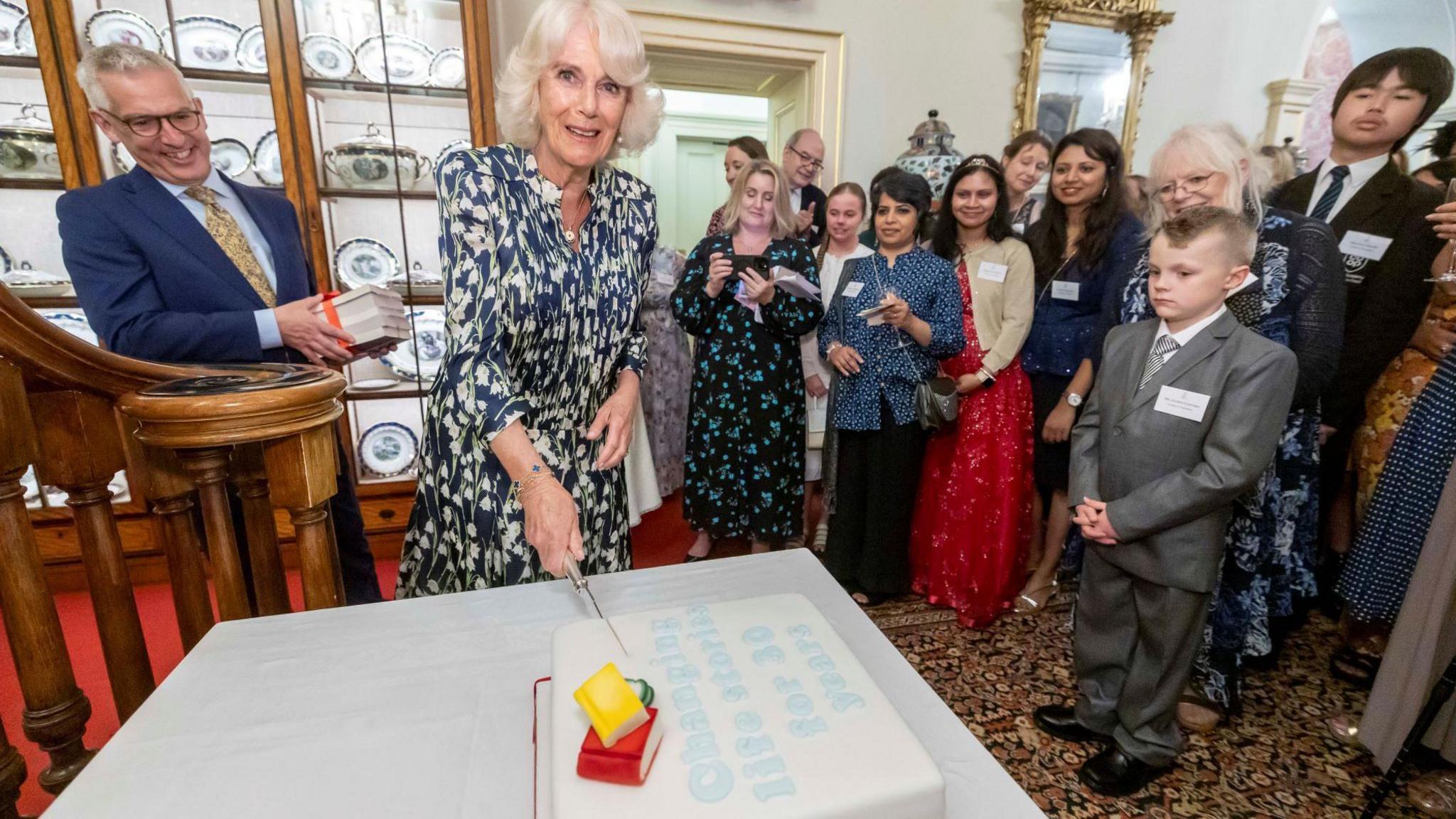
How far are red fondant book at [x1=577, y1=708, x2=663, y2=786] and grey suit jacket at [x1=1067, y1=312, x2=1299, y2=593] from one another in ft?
4.32

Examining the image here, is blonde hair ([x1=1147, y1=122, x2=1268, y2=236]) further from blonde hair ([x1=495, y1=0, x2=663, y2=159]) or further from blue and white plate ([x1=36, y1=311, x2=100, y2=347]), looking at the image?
blue and white plate ([x1=36, y1=311, x2=100, y2=347])

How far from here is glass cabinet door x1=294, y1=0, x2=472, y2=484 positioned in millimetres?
2410

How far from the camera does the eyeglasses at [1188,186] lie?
155 centimetres

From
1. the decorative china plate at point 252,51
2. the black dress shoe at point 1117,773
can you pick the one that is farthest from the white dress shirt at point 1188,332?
the decorative china plate at point 252,51

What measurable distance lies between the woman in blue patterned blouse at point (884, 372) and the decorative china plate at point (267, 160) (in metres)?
2.13

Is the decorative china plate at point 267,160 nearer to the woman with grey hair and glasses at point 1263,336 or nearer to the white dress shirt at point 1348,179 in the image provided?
the woman with grey hair and glasses at point 1263,336

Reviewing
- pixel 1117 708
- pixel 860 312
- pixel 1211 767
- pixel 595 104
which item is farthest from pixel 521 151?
pixel 1211 767

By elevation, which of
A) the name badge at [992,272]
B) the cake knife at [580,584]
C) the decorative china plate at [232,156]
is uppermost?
the decorative china plate at [232,156]

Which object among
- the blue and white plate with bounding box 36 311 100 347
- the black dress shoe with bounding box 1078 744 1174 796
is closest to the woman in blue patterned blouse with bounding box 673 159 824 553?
the black dress shoe with bounding box 1078 744 1174 796

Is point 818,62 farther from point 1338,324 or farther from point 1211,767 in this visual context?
point 1211,767

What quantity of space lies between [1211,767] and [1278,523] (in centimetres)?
67

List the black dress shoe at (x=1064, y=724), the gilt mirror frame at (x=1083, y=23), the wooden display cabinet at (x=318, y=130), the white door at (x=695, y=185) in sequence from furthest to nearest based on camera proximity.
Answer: the white door at (x=695, y=185) < the gilt mirror frame at (x=1083, y=23) < the wooden display cabinet at (x=318, y=130) < the black dress shoe at (x=1064, y=724)

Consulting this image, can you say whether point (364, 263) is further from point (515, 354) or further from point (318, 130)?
point (515, 354)

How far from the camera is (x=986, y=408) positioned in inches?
87.2
